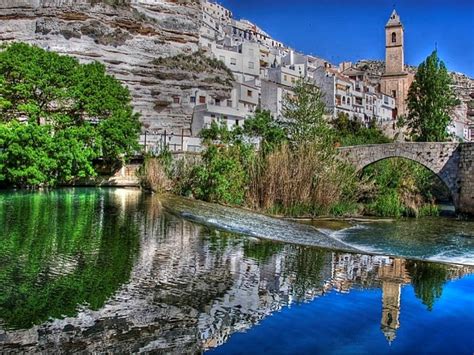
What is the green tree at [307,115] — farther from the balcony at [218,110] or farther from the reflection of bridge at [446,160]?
the balcony at [218,110]

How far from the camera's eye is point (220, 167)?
57.1 ft

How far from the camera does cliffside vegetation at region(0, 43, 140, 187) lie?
72.0 ft

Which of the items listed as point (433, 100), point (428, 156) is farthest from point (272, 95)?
point (428, 156)

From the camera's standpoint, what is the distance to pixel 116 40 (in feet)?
164

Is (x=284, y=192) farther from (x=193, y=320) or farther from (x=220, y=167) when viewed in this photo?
(x=193, y=320)

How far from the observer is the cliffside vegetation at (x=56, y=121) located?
21953 mm

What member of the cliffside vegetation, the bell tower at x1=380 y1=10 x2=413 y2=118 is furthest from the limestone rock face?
the bell tower at x1=380 y1=10 x2=413 y2=118

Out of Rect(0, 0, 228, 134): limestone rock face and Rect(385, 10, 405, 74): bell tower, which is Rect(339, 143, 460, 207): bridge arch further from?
Rect(385, 10, 405, 74): bell tower

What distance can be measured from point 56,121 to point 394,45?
181 feet

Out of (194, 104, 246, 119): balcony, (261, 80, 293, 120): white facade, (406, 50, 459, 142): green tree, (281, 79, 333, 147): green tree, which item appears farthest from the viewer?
(261, 80, 293, 120): white facade

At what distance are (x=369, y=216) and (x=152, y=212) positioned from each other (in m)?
8.61

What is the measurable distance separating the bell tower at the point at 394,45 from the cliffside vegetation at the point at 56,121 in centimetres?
5070

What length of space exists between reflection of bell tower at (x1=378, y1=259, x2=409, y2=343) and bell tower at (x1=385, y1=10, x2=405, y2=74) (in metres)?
64.7

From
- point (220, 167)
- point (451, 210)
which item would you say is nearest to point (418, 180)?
point (451, 210)
